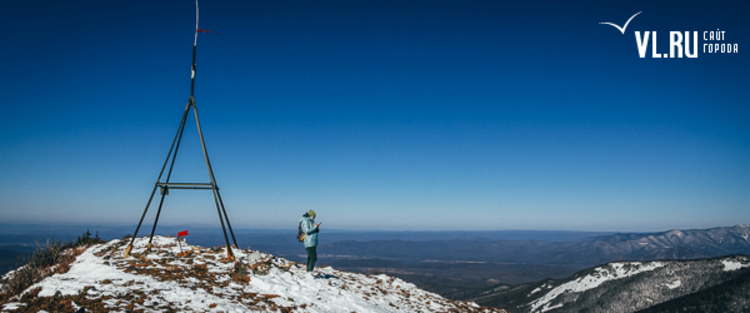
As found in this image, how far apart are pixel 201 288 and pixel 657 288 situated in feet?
131

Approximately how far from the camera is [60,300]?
851 centimetres

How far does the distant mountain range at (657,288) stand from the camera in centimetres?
2441

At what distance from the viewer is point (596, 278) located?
41031 mm

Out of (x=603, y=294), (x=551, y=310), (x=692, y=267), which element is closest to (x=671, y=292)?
(x=692, y=267)

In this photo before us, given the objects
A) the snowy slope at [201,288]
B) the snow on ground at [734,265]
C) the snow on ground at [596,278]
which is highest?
the snowy slope at [201,288]

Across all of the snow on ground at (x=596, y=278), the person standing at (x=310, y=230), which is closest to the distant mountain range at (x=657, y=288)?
the snow on ground at (x=596, y=278)

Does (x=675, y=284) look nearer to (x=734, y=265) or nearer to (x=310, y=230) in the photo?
(x=734, y=265)

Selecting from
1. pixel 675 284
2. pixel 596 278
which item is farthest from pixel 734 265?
pixel 596 278

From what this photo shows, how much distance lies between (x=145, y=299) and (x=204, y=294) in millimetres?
1637

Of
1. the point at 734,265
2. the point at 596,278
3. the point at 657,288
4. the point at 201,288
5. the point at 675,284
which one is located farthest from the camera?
the point at 596,278

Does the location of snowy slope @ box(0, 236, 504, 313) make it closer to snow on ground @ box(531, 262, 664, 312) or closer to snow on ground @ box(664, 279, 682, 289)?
snow on ground @ box(664, 279, 682, 289)

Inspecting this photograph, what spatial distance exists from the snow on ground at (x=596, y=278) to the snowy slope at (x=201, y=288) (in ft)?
95.1

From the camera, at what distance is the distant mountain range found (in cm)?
2441

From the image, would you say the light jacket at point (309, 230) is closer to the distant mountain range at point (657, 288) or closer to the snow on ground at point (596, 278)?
the distant mountain range at point (657, 288)
